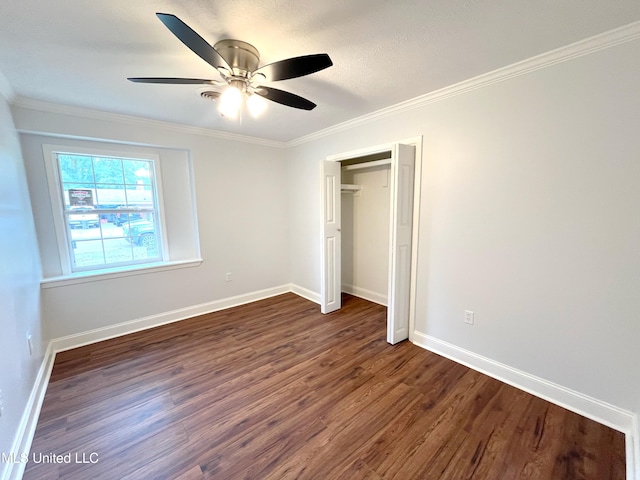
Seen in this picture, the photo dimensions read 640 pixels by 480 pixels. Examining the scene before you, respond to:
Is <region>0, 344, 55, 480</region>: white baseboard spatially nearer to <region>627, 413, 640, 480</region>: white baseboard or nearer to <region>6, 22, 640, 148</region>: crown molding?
<region>6, 22, 640, 148</region>: crown molding

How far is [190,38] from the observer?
1165 millimetres

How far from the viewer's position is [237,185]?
3.78 metres

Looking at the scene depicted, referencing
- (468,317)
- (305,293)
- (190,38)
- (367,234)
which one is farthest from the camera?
(305,293)

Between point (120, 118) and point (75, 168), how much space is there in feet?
2.40

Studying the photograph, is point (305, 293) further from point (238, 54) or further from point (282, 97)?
point (238, 54)

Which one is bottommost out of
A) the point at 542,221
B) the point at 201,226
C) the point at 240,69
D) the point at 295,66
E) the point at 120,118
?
the point at 201,226

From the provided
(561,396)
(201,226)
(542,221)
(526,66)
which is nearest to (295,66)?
(526,66)

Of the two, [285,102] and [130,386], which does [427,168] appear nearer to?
[285,102]

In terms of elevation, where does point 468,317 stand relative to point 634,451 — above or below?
above

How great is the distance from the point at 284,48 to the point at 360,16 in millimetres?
526

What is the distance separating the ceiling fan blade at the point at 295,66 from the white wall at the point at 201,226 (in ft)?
7.63

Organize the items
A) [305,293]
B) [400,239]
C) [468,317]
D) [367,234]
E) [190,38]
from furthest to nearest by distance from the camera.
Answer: [305,293] → [367,234] → [400,239] → [468,317] → [190,38]

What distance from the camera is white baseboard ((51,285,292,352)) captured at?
108 inches

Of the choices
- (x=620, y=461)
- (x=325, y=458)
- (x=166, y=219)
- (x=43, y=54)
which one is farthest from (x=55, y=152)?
(x=620, y=461)
